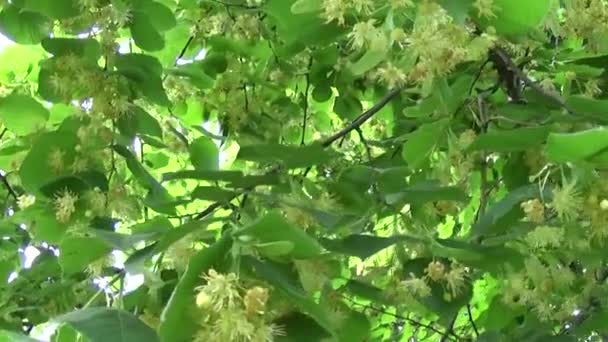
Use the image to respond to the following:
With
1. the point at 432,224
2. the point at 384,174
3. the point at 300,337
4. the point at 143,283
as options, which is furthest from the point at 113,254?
the point at 432,224

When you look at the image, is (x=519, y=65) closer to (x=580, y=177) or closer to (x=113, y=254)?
(x=580, y=177)

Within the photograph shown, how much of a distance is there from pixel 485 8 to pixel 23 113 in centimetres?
82

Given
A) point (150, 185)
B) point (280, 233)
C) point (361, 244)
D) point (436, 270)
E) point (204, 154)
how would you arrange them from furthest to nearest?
point (204, 154) < point (150, 185) < point (436, 270) < point (361, 244) < point (280, 233)

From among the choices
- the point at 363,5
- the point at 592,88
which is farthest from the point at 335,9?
the point at 592,88

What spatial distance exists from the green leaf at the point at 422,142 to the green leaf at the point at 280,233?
1.56ft

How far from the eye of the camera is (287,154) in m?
1.42

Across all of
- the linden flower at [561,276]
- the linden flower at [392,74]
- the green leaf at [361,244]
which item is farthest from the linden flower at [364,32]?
the linden flower at [561,276]

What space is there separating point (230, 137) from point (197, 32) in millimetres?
198

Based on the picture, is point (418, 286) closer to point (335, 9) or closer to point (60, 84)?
point (335, 9)

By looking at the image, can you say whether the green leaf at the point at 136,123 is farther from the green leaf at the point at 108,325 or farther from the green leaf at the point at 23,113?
the green leaf at the point at 108,325

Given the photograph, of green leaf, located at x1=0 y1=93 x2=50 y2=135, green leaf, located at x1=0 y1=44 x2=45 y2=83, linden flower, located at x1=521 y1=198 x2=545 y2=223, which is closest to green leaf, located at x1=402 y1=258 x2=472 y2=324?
linden flower, located at x1=521 y1=198 x2=545 y2=223

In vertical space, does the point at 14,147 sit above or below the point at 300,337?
below

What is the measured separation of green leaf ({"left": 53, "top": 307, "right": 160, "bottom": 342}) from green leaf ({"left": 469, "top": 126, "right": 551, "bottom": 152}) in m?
0.48

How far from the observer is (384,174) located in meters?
1.55
